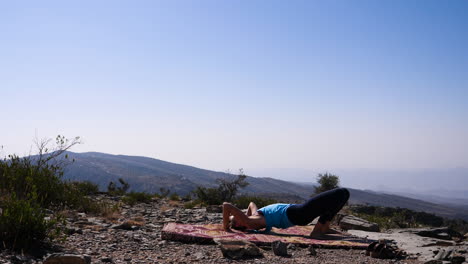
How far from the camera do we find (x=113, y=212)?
9.66 meters

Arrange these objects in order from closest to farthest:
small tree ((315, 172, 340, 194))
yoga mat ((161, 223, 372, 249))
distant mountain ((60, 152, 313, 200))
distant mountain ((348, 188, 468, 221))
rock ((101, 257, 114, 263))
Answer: rock ((101, 257, 114, 263)) < yoga mat ((161, 223, 372, 249)) < small tree ((315, 172, 340, 194)) < distant mountain ((348, 188, 468, 221)) < distant mountain ((60, 152, 313, 200))

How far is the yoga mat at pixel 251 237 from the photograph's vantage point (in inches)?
259

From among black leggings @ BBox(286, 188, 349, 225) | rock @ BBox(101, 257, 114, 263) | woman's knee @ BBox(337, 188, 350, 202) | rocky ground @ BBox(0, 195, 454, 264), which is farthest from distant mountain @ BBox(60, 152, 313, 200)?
rock @ BBox(101, 257, 114, 263)

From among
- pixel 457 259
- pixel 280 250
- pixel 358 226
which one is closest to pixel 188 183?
pixel 358 226

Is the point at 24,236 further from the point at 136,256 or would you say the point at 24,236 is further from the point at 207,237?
the point at 207,237

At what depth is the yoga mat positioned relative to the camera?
6.59 meters

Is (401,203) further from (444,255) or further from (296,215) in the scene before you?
(444,255)

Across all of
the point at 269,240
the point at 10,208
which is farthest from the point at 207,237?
the point at 10,208

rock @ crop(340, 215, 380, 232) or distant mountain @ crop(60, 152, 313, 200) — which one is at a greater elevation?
rock @ crop(340, 215, 380, 232)

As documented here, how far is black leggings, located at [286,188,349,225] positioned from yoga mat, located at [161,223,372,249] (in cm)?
35

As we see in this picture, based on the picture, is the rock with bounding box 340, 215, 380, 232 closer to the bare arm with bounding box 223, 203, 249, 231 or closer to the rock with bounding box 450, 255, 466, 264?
the bare arm with bounding box 223, 203, 249, 231

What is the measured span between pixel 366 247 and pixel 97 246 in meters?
4.41

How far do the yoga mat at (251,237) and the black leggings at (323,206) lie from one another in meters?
0.35

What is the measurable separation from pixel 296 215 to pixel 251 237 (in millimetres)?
1154
